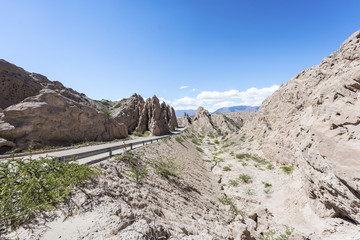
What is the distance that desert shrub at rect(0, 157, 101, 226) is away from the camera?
11.0ft

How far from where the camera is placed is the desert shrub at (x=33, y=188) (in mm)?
3357

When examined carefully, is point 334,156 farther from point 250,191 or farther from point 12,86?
point 12,86

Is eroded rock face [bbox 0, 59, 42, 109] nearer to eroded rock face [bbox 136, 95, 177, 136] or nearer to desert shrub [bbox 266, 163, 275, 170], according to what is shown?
eroded rock face [bbox 136, 95, 177, 136]

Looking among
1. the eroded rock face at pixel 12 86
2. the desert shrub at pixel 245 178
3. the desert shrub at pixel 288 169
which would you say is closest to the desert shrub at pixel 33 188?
the desert shrub at pixel 245 178

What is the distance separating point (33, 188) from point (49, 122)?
16.3 metres

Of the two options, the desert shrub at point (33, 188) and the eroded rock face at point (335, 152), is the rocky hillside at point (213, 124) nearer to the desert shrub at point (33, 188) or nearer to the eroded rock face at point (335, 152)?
the eroded rock face at point (335, 152)

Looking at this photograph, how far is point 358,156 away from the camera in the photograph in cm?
552

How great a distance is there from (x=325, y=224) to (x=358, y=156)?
3.44m

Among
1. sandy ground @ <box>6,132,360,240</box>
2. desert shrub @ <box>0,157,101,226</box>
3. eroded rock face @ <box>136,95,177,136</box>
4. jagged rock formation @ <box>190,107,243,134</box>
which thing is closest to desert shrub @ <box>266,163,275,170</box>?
sandy ground @ <box>6,132,360,240</box>

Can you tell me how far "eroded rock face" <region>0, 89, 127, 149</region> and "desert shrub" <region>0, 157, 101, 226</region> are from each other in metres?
10.5

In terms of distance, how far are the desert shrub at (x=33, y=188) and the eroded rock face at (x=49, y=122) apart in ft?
34.3

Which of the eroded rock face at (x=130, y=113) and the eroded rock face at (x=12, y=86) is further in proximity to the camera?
the eroded rock face at (x=130, y=113)

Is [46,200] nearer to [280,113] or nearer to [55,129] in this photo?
[55,129]

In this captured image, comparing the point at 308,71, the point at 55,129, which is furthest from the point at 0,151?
the point at 308,71
